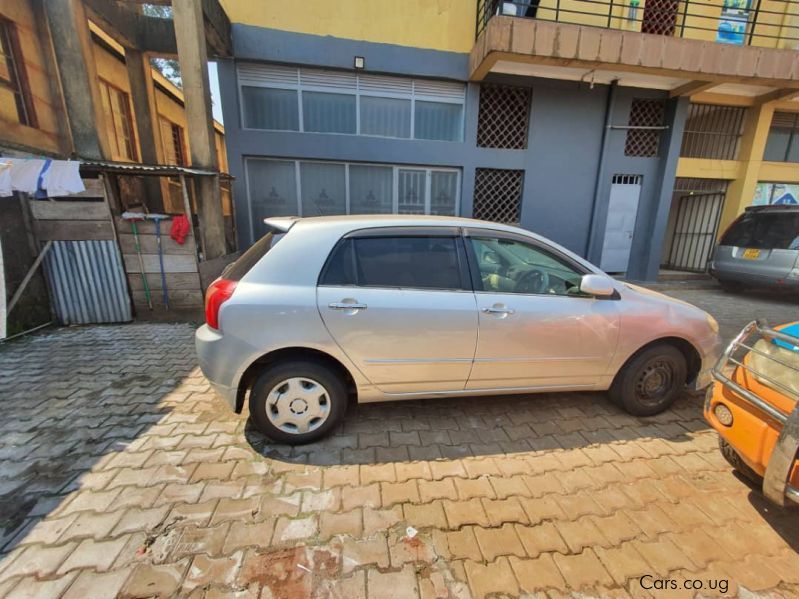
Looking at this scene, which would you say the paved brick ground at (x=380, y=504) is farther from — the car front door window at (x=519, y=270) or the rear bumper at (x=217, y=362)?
the car front door window at (x=519, y=270)

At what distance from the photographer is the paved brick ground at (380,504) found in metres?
1.56

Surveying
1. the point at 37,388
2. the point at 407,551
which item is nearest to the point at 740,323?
the point at 407,551

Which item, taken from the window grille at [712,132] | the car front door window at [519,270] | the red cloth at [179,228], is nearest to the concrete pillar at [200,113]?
the red cloth at [179,228]

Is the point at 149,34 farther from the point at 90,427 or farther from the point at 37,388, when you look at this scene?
the point at 90,427

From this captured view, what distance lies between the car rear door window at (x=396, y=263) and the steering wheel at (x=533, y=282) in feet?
1.73

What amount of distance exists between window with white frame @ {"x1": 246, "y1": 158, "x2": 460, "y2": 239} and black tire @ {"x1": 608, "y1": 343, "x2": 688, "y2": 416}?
5.09 m

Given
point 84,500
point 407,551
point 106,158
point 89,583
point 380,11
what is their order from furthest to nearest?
point 380,11 < point 106,158 < point 84,500 < point 407,551 < point 89,583

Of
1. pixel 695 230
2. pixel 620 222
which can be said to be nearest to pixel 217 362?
pixel 620 222

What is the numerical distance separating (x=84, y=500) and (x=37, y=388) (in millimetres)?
1983

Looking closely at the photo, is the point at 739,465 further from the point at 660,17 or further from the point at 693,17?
the point at 693,17

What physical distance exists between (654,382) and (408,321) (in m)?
2.24

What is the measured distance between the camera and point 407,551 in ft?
5.52

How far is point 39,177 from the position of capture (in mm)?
3982

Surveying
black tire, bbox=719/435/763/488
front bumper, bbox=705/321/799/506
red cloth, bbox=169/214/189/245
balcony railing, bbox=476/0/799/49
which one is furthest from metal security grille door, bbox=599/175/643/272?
red cloth, bbox=169/214/189/245
